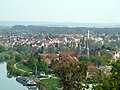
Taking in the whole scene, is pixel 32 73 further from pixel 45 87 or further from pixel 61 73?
pixel 61 73

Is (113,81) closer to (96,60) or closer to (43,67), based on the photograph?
(43,67)

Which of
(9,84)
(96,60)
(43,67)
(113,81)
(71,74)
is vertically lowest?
(9,84)

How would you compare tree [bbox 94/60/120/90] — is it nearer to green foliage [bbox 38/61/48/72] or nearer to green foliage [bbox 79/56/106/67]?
green foliage [bbox 38/61/48/72]

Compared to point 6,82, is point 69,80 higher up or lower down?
higher up

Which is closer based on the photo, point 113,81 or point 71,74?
point 113,81

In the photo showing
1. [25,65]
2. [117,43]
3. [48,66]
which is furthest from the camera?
[117,43]

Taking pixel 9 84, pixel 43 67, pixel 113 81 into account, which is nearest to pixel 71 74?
pixel 113 81

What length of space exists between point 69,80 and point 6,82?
40.2 feet

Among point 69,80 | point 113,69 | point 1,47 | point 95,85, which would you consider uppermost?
point 113,69

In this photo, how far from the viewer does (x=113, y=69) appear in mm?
4113

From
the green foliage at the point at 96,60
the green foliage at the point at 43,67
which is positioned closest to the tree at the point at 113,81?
the green foliage at the point at 43,67

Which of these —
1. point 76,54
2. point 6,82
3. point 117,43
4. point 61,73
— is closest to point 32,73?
point 6,82

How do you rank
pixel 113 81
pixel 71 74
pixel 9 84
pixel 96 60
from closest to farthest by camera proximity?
pixel 113 81 → pixel 71 74 → pixel 9 84 → pixel 96 60

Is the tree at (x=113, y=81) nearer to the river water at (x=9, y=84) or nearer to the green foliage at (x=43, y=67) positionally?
the river water at (x=9, y=84)
